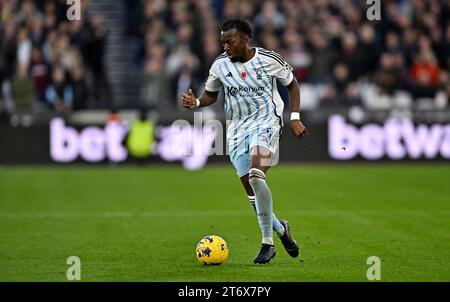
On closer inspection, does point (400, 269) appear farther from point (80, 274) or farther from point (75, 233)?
point (75, 233)

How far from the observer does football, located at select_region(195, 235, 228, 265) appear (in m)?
9.85

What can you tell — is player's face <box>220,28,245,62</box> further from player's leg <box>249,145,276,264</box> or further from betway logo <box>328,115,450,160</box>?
betway logo <box>328,115,450,160</box>

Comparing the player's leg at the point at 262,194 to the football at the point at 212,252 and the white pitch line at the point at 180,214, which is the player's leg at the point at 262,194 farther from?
A: the white pitch line at the point at 180,214

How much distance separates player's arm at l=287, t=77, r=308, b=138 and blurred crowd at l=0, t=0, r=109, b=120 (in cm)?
1440

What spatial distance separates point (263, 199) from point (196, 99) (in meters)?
1.17

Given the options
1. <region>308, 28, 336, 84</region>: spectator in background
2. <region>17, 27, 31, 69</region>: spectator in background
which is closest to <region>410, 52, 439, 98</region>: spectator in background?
<region>308, 28, 336, 84</region>: spectator in background

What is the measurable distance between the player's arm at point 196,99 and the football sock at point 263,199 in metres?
0.85

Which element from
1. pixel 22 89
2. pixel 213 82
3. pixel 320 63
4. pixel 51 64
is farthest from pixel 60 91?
pixel 213 82

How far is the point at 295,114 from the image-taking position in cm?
1010

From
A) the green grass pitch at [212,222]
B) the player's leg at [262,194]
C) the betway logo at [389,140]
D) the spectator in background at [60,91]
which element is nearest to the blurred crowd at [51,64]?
the spectator in background at [60,91]

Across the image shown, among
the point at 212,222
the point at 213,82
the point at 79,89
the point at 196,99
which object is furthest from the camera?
the point at 79,89

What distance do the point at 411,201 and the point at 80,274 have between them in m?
8.05

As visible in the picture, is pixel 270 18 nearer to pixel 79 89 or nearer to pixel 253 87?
pixel 79 89
